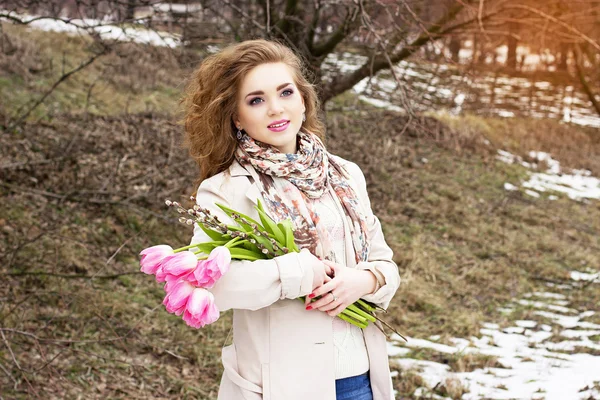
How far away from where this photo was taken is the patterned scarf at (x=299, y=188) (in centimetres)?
194

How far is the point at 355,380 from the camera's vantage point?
1.98 metres

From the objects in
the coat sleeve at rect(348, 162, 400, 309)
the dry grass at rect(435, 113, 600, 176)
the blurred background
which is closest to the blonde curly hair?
the blurred background

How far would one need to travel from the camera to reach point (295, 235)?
1.93m

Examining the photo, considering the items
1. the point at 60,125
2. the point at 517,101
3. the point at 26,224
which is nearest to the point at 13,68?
the point at 60,125

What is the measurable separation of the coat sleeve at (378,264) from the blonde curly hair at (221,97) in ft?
1.27

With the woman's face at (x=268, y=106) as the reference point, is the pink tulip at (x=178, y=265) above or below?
below

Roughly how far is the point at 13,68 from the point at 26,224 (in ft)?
12.0

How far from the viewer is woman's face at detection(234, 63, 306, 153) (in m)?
1.96

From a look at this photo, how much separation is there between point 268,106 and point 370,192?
636 centimetres

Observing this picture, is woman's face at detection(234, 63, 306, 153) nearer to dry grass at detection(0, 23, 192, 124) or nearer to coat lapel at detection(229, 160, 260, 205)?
coat lapel at detection(229, 160, 260, 205)

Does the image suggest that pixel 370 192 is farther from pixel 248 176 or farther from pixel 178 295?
pixel 178 295

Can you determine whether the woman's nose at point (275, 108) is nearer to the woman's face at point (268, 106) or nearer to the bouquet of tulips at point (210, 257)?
the woman's face at point (268, 106)

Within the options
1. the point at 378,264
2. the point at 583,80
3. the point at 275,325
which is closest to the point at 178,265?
the point at 275,325

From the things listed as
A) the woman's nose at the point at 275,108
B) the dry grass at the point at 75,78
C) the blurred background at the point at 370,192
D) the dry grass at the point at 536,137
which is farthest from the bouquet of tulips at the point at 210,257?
the dry grass at the point at 536,137
